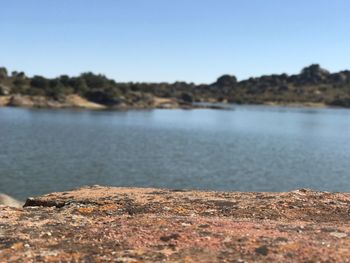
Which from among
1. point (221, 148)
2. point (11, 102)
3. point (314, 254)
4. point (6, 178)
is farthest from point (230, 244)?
point (11, 102)

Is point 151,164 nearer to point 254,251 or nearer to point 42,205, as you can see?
point 42,205

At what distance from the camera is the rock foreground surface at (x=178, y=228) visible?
7.09 m

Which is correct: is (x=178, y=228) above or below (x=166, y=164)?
above

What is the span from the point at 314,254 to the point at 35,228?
476 centimetres

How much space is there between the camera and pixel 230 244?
295 inches

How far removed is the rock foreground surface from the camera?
23.2 feet

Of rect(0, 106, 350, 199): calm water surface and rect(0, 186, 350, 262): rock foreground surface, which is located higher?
rect(0, 186, 350, 262): rock foreground surface

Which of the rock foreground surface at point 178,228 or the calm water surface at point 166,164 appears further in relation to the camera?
the calm water surface at point 166,164

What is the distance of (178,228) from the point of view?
832 centimetres

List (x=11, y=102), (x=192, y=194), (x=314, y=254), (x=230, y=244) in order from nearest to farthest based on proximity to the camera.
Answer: (x=314, y=254), (x=230, y=244), (x=192, y=194), (x=11, y=102)

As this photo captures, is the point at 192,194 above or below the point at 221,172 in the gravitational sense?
above

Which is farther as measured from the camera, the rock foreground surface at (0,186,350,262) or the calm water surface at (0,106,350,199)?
the calm water surface at (0,106,350,199)

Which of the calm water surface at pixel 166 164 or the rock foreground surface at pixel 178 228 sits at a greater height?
the rock foreground surface at pixel 178 228

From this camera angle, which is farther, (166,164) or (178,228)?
(166,164)
